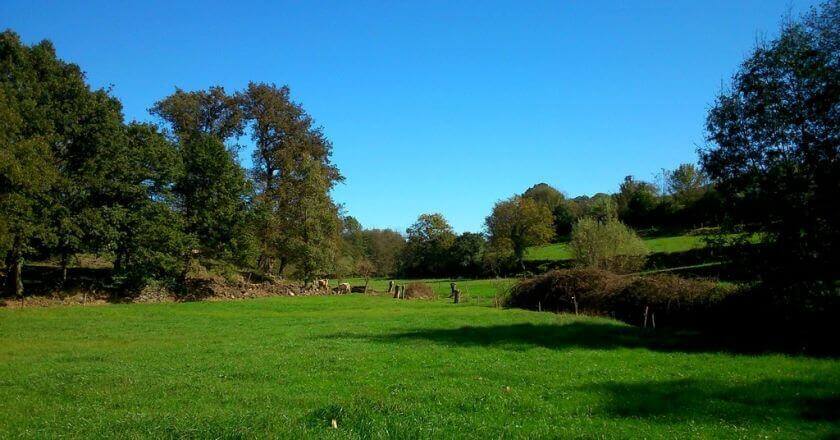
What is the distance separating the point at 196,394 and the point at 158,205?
39876 millimetres

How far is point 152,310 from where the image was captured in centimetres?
3875

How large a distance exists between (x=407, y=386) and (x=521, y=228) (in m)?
79.4

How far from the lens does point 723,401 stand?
1095 centimetres

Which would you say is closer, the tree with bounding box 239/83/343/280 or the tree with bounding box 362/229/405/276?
the tree with bounding box 239/83/343/280

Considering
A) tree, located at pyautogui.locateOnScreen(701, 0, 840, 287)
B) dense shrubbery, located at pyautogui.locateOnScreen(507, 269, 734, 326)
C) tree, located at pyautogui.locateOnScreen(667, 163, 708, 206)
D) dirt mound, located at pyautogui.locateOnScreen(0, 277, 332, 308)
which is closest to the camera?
tree, located at pyautogui.locateOnScreen(701, 0, 840, 287)

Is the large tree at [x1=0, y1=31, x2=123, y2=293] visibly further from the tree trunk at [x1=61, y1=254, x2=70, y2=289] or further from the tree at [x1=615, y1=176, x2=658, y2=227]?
the tree at [x1=615, y1=176, x2=658, y2=227]

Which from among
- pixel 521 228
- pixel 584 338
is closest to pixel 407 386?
pixel 584 338

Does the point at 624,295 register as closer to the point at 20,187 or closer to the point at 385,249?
the point at 20,187

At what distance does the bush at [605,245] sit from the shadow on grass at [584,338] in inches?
1045

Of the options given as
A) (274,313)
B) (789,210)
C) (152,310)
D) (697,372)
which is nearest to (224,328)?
(274,313)

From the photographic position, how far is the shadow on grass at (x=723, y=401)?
389 inches

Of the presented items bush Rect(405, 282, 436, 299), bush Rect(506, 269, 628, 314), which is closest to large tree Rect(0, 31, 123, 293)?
bush Rect(405, 282, 436, 299)

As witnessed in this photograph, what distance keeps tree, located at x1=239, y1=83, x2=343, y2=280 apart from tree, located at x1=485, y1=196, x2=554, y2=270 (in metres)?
36.9

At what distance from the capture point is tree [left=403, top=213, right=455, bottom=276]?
10044 centimetres
